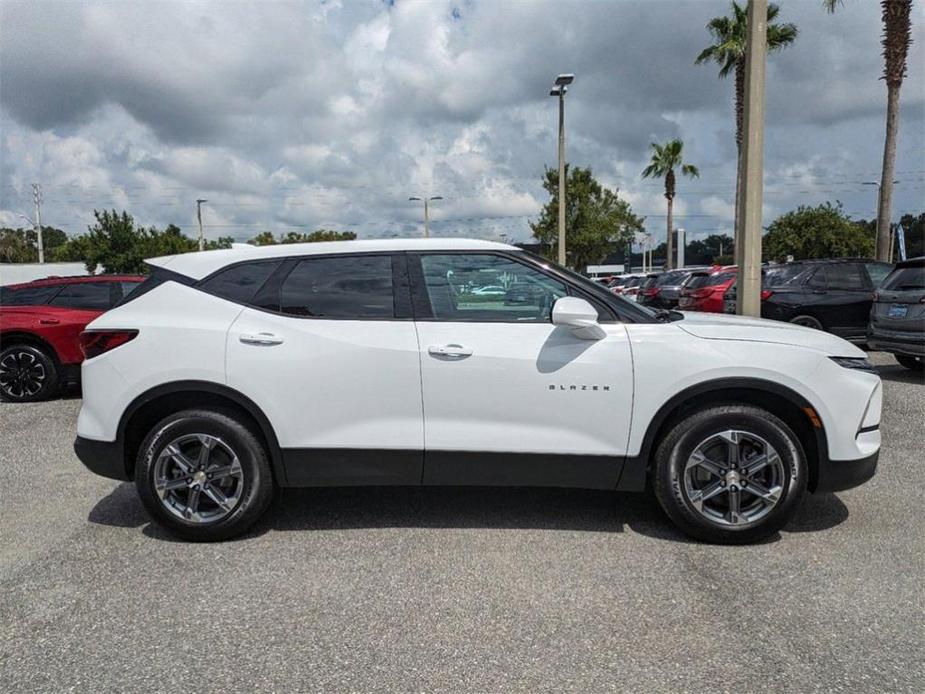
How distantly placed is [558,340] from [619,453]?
0.70 meters

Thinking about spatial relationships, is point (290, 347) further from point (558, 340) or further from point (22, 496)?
point (22, 496)

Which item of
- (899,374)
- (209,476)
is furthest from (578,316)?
(899,374)

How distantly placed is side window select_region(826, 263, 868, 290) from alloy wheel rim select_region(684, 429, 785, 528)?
9080 millimetres

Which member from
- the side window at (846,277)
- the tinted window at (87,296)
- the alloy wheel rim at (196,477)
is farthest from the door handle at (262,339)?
the side window at (846,277)

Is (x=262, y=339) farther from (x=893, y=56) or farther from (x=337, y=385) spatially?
(x=893, y=56)

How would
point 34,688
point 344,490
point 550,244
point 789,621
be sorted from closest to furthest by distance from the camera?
point 34,688 → point 789,621 → point 344,490 → point 550,244

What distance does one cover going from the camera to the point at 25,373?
884 centimetres

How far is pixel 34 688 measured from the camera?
2619 mm

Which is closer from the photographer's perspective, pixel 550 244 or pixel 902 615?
pixel 902 615

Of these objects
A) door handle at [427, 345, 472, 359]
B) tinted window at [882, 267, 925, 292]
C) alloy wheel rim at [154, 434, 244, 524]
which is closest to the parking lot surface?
alloy wheel rim at [154, 434, 244, 524]

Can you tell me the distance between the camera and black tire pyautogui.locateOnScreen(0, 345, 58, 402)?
880 cm

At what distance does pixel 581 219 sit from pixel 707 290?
2040cm

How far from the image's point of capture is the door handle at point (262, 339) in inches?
152

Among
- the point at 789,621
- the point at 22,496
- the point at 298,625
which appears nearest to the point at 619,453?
the point at 789,621
